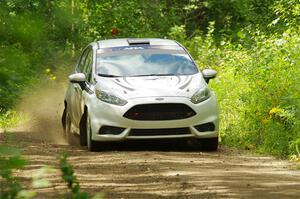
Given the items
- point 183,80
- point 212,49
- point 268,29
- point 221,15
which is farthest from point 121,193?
point 221,15

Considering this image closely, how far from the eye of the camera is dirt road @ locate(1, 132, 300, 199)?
7414 millimetres

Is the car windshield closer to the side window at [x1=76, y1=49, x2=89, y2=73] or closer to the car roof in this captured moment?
the car roof

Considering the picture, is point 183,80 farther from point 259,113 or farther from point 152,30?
point 152,30

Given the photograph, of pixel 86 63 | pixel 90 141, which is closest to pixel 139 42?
pixel 86 63

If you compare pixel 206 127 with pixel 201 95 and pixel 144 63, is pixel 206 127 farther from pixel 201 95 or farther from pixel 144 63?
pixel 144 63

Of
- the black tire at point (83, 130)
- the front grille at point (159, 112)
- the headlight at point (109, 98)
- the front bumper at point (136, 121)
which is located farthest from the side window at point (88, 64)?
the front grille at point (159, 112)

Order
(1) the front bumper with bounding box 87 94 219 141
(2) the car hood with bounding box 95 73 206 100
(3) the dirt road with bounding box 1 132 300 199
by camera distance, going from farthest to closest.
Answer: (2) the car hood with bounding box 95 73 206 100, (1) the front bumper with bounding box 87 94 219 141, (3) the dirt road with bounding box 1 132 300 199

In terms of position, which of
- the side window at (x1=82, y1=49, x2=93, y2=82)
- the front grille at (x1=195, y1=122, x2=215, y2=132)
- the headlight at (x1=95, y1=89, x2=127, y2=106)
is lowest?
the front grille at (x1=195, y1=122, x2=215, y2=132)

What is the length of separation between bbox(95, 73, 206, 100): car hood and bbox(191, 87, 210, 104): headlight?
5 cm

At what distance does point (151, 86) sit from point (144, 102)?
1.41 feet

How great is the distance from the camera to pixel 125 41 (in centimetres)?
1348

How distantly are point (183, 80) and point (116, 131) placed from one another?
132 centimetres

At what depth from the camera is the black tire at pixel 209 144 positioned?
1170cm

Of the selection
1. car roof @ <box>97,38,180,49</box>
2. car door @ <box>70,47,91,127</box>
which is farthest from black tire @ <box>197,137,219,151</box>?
car roof @ <box>97,38,180,49</box>
